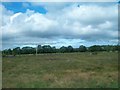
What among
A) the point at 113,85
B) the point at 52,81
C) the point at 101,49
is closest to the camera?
the point at 113,85

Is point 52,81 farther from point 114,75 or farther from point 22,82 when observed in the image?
point 114,75

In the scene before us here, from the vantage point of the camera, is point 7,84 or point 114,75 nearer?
point 7,84

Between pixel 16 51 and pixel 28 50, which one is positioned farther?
pixel 28 50

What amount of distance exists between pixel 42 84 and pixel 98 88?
2.22 metres

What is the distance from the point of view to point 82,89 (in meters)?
9.48

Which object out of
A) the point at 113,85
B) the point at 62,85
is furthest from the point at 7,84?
the point at 113,85

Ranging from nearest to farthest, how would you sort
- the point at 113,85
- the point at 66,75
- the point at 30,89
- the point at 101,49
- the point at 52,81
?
the point at 30,89
the point at 113,85
the point at 52,81
the point at 66,75
the point at 101,49

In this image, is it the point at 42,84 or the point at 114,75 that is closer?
the point at 42,84

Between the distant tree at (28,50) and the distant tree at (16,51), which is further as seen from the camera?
the distant tree at (28,50)

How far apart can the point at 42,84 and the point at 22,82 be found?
0.96 meters

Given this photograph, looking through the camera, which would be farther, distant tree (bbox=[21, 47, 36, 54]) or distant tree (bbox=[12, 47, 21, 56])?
distant tree (bbox=[21, 47, 36, 54])

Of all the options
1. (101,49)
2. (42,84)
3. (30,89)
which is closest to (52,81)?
(42,84)

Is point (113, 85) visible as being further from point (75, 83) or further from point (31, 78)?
point (31, 78)

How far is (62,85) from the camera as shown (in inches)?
394
